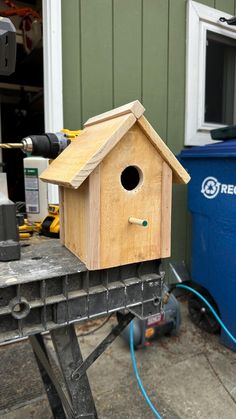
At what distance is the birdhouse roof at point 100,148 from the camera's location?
839mm

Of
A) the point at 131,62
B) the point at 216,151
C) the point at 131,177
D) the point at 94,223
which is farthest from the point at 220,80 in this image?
the point at 94,223

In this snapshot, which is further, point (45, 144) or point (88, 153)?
point (45, 144)

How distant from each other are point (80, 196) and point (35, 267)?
257 millimetres

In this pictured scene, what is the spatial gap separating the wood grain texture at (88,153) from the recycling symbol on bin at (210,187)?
1.20 m

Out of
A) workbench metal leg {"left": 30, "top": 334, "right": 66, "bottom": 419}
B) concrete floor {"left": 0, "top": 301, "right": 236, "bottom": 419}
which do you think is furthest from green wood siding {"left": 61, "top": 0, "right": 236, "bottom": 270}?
workbench metal leg {"left": 30, "top": 334, "right": 66, "bottom": 419}

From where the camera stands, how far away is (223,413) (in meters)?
1.53

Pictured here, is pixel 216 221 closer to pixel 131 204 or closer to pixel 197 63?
pixel 131 204

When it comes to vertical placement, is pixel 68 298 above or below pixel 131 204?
below

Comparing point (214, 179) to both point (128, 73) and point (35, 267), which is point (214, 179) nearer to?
point (128, 73)

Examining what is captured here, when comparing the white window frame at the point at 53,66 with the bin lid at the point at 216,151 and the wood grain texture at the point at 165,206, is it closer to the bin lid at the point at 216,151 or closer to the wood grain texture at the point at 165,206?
the bin lid at the point at 216,151

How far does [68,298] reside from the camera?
33.4 inches

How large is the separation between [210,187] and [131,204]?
1.27m

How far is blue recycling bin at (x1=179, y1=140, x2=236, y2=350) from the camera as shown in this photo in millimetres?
1926

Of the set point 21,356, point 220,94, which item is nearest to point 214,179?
point 220,94
